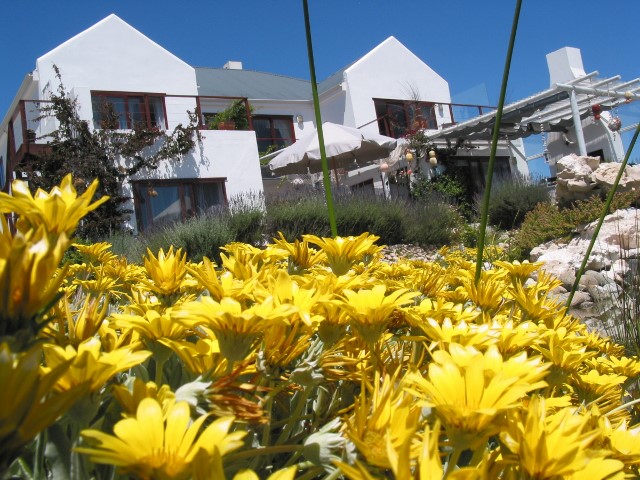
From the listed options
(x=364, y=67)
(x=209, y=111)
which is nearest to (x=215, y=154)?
(x=209, y=111)

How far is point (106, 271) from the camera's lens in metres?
1.73

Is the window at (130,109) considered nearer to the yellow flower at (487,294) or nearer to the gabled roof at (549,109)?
the gabled roof at (549,109)

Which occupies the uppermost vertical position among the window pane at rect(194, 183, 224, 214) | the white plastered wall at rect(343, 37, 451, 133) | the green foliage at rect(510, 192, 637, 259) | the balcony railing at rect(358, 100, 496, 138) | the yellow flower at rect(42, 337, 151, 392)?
the white plastered wall at rect(343, 37, 451, 133)

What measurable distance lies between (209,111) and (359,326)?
1699 cm

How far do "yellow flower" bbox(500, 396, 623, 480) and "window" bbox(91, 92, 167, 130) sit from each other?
13.8m

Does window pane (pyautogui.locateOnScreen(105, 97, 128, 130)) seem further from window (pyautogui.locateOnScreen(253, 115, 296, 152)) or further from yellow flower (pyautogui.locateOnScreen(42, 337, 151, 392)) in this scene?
yellow flower (pyautogui.locateOnScreen(42, 337, 151, 392))

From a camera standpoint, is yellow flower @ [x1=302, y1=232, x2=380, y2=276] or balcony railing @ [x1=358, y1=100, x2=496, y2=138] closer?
yellow flower @ [x1=302, y1=232, x2=380, y2=276]

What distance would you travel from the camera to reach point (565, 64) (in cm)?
2094

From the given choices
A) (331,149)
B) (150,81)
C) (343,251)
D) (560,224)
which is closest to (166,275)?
(343,251)

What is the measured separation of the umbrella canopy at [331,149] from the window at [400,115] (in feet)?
15.8

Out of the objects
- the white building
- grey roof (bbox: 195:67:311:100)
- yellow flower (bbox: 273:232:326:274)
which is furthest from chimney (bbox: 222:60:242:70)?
yellow flower (bbox: 273:232:326:274)

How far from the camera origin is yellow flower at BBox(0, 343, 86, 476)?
0.39 m

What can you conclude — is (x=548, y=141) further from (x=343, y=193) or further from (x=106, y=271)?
(x=106, y=271)

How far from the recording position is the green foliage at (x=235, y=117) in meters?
15.9
